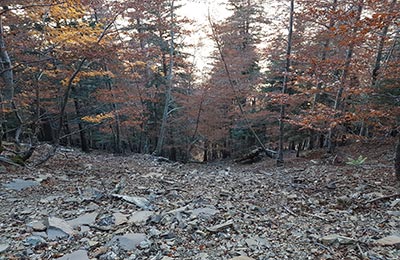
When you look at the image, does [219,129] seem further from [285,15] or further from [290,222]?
[290,222]

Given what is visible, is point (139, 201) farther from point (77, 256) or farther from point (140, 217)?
point (77, 256)

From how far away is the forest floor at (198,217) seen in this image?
11.0 feet

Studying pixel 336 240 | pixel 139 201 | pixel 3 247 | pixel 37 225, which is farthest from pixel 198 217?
pixel 3 247

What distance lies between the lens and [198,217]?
428 centimetres

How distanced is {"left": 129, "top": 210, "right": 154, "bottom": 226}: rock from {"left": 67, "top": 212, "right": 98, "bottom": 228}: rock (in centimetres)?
61

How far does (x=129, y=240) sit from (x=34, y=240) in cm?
124

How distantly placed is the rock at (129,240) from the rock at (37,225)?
1.15 metres

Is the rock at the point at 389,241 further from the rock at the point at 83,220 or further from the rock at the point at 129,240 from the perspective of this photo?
the rock at the point at 83,220

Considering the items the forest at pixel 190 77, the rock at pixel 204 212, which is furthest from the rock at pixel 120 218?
the forest at pixel 190 77

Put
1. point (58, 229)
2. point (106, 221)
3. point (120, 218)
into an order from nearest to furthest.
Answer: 1. point (58, 229)
2. point (106, 221)
3. point (120, 218)

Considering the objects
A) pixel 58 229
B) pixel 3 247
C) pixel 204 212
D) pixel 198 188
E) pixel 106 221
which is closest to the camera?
pixel 3 247

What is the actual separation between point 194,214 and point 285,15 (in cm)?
882

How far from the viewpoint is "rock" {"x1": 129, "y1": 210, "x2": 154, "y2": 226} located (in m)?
4.13

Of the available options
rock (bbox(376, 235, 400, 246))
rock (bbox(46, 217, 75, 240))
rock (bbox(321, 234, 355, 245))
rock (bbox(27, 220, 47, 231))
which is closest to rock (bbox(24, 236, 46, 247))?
rock (bbox(46, 217, 75, 240))
